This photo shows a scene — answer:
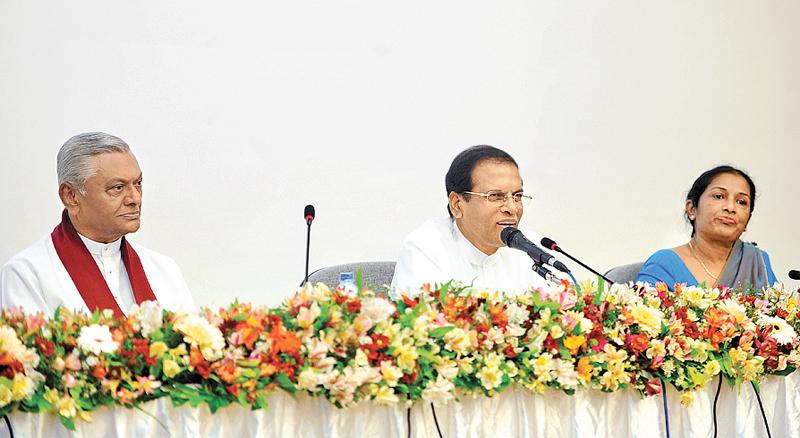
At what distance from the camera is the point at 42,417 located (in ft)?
6.31

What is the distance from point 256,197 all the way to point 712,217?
2189 millimetres

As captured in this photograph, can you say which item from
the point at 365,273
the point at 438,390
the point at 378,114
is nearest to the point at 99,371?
the point at 438,390

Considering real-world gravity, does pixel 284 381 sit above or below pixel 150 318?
below

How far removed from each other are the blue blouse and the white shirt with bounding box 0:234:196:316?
1905mm

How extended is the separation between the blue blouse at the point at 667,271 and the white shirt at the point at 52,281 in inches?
75.0

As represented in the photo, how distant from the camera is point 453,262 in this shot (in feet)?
11.9

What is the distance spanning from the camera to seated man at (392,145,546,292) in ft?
11.6

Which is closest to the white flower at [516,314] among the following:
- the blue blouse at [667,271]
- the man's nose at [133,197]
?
the man's nose at [133,197]

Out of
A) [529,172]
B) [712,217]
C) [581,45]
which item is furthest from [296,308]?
[581,45]

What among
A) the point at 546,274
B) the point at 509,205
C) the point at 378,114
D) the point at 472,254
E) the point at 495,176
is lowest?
the point at 546,274

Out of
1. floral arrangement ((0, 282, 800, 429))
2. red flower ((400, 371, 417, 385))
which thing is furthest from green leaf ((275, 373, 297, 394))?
red flower ((400, 371, 417, 385))

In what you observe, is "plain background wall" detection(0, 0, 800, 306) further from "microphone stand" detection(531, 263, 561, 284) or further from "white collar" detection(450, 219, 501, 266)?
"microphone stand" detection(531, 263, 561, 284)

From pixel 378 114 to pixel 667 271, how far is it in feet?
5.88

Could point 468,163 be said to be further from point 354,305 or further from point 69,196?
point 354,305
